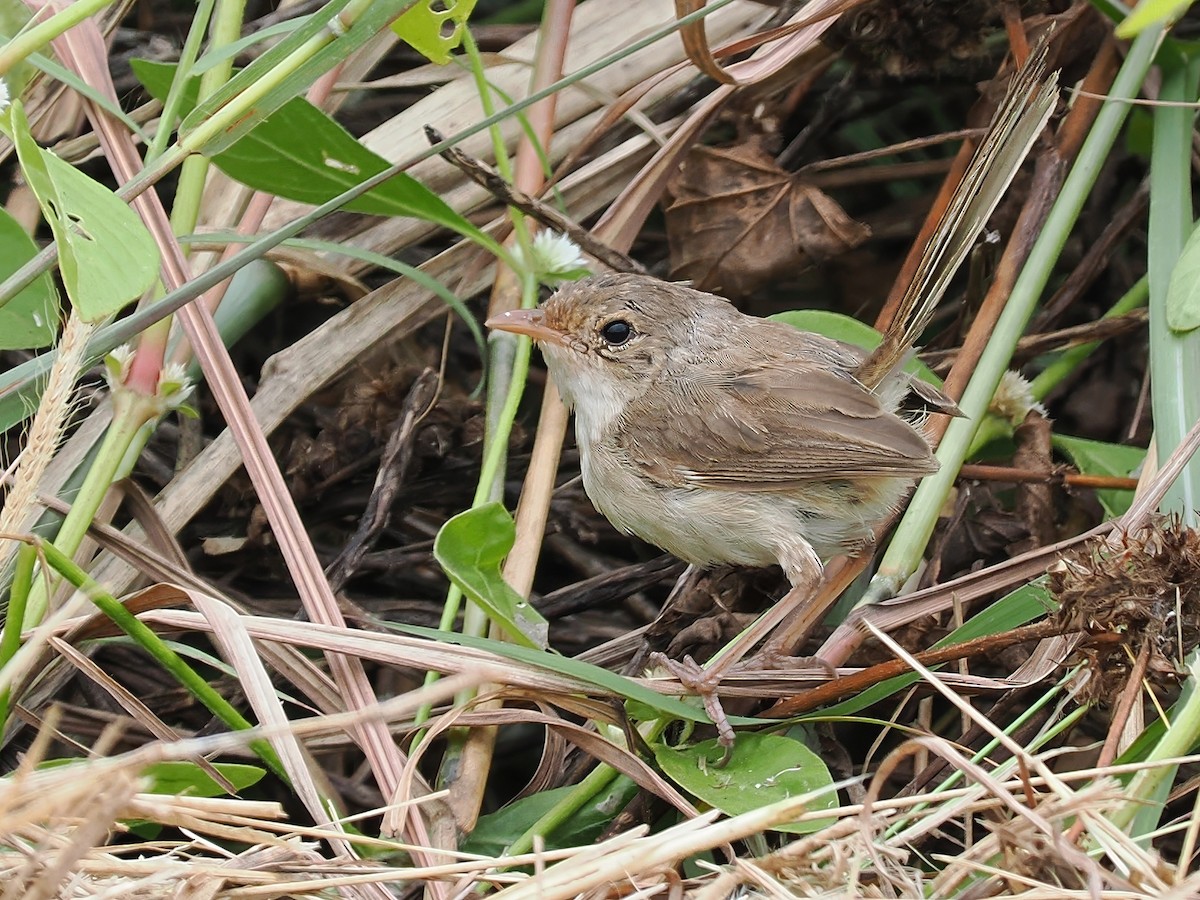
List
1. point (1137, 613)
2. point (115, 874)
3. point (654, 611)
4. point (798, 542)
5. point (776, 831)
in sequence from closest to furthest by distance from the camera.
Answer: point (115, 874), point (1137, 613), point (776, 831), point (798, 542), point (654, 611)

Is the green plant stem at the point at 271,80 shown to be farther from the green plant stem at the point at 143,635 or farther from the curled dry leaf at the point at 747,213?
the curled dry leaf at the point at 747,213

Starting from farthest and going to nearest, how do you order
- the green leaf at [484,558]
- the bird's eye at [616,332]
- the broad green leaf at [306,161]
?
the bird's eye at [616,332] < the broad green leaf at [306,161] < the green leaf at [484,558]

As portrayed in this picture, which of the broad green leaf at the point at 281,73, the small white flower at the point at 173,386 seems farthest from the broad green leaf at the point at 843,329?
the small white flower at the point at 173,386

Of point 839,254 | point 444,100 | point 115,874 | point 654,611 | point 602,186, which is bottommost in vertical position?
point 654,611

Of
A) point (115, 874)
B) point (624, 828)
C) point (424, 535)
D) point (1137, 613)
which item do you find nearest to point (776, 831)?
point (624, 828)

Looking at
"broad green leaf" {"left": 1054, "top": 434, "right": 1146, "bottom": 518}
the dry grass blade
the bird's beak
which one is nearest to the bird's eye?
the bird's beak

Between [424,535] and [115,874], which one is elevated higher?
[115,874]

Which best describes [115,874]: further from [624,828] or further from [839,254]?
[839,254]
